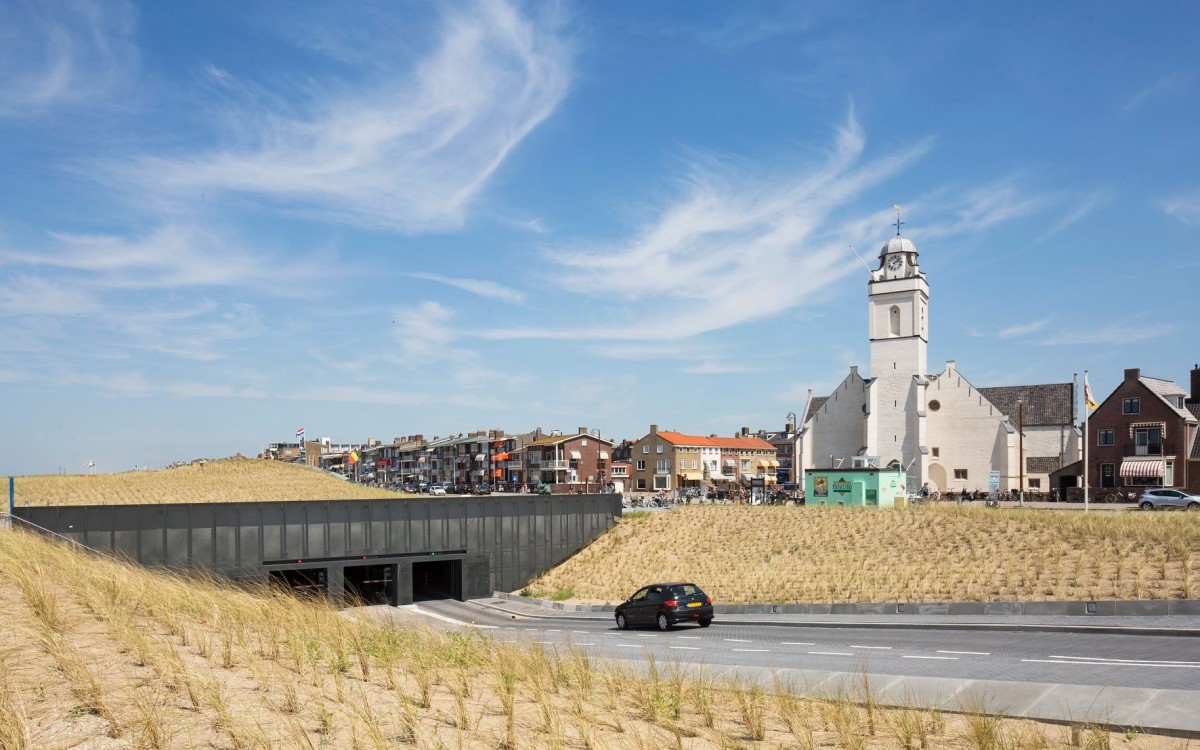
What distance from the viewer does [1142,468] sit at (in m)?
56.2

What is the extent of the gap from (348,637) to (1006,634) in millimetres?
15320

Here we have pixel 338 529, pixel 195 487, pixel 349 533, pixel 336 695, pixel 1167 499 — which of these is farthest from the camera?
pixel 195 487

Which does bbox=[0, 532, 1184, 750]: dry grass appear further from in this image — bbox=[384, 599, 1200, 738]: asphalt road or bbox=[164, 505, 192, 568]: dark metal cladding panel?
bbox=[164, 505, 192, 568]: dark metal cladding panel

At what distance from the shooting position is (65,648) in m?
8.46

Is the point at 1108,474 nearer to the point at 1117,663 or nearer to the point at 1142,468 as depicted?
the point at 1142,468

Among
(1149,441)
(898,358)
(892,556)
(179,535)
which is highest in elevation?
(898,358)

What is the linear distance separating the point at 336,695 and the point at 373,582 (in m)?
41.6

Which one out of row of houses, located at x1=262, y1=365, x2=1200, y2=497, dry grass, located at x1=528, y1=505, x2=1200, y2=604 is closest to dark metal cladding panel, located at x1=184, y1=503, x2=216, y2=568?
dry grass, located at x1=528, y1=505, x2=1200, y2=604

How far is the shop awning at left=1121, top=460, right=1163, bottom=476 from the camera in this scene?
2188 inches

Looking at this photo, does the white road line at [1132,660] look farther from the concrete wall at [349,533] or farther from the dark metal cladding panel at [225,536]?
the dark metal cladding panel at [225,536]

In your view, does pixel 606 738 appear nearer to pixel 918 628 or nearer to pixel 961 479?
pixel 918 628

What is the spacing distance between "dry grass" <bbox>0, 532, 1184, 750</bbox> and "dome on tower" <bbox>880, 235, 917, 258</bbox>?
69306 millimetres

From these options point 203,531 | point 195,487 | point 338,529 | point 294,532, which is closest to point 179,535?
point 203,531

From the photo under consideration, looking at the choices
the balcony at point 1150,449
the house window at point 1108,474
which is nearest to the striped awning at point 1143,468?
the balcony at point 1150,449
